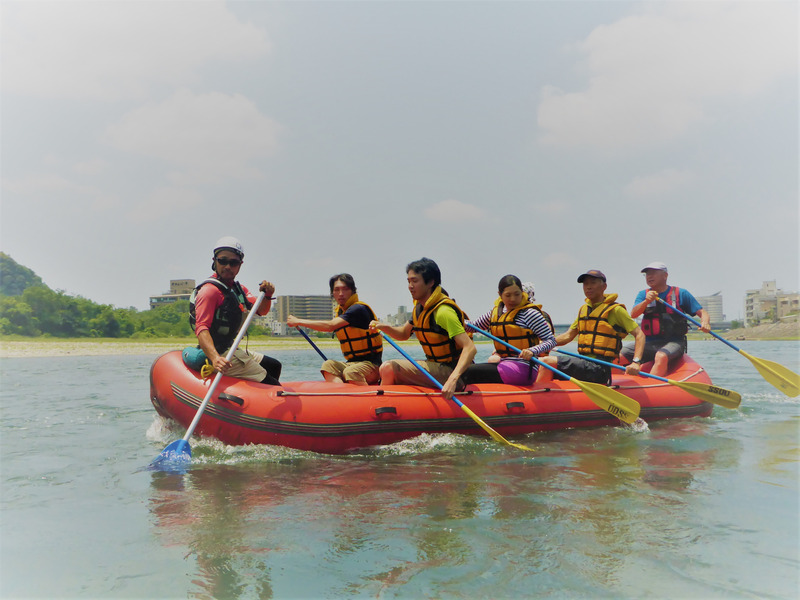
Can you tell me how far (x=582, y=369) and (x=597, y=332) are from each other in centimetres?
51

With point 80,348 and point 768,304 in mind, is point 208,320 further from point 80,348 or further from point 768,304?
point 768,304

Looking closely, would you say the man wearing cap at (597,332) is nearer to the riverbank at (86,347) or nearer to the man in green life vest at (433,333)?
the man in green life vest at (433,333)

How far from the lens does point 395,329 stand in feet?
17.8

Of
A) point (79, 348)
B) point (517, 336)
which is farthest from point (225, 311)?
point (79, 348)

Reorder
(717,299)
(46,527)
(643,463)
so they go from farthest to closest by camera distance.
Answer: (717,299)
(643,463)
(46,527)

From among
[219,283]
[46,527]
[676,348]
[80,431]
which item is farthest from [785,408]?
[80,431]

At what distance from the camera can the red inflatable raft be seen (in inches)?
195

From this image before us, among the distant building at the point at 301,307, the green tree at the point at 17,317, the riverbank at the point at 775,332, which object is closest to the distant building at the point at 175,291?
the distant building at the point at 301,307

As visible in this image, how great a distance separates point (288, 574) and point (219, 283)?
9.83 feet

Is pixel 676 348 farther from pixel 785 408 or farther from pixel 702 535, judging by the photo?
pixel 702 535

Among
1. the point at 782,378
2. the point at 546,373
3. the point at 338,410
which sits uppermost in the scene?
the point at 546,373

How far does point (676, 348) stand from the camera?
732 cm

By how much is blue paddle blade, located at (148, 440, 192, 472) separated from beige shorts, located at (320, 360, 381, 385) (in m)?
1.58

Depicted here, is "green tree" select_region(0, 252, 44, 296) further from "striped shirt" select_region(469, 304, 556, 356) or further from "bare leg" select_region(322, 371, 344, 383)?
"striped shirt" select_region(469, 304, 556, 356)
